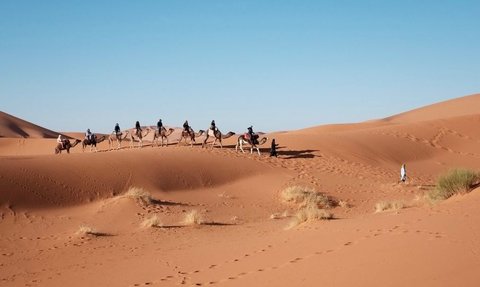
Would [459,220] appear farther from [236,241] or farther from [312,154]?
[312,154]

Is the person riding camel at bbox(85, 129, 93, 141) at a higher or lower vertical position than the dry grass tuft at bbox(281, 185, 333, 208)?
higher

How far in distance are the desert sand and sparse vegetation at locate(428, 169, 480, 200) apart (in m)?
1.70

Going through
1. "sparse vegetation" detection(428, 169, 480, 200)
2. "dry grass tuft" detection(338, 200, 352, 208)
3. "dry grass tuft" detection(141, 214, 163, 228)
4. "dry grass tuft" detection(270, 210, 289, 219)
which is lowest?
"dry grass tuft" detection(338, 200, 352, 208)

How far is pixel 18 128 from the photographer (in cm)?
8956

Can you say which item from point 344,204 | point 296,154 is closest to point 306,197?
point 344,204

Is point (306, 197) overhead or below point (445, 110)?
below

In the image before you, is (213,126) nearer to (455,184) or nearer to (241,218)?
(241,218)

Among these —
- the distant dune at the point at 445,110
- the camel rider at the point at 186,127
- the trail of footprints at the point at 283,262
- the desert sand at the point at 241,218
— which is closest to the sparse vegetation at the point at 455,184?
the desert sand at the point at 241,218

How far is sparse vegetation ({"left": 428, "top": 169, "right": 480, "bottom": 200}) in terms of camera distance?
49.2 feet

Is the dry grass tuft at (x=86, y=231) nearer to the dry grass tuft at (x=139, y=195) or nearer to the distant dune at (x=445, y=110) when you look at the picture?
the dry grass tuft at (x=139, y=195)

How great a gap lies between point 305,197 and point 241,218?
4.01m

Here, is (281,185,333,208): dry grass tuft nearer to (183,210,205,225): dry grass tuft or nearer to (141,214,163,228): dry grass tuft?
(183,210,205,225): dry grass tuft

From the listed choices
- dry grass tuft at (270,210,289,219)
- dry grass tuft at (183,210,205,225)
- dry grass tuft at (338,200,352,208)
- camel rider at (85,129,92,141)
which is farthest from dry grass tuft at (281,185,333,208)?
camel rider at (85,129,92,141)

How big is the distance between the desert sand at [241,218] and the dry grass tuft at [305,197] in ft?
1.70
